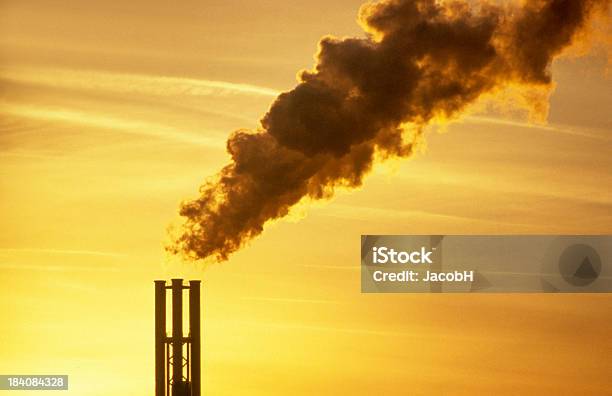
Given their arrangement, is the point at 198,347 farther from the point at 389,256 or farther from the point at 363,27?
the point at 363,27

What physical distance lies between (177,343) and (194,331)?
1.31 feet

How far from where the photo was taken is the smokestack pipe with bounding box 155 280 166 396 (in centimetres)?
3544

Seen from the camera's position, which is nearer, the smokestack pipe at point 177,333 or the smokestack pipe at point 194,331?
the smokestack pipe at point 177,333

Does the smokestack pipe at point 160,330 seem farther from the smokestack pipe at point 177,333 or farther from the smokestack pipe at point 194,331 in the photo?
the smokestack pipe at point 194,331

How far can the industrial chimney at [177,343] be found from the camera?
35.4m

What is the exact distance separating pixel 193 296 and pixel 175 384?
1.71 meters

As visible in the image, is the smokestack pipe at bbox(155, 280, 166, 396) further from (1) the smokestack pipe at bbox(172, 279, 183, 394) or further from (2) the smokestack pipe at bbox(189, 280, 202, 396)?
(2) the smokestack pipe at bbox(189, 280, 202, 396)

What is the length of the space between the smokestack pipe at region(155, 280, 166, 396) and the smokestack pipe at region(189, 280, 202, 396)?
520mm

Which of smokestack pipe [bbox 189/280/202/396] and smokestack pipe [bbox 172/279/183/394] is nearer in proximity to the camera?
smokestack pipe [bbox 172/279/183/394]

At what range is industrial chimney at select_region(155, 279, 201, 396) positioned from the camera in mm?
35406

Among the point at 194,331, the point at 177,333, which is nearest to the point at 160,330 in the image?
the point at 177,333

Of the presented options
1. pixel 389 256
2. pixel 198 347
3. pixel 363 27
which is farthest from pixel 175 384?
pixel 363 27

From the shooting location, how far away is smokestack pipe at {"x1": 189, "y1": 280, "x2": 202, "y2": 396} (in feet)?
117

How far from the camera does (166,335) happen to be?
35594 mm
